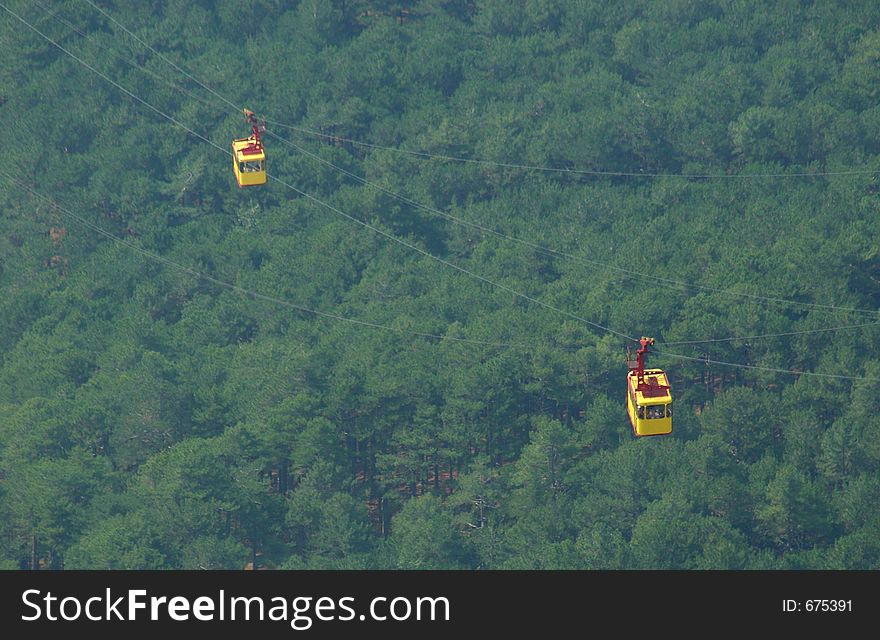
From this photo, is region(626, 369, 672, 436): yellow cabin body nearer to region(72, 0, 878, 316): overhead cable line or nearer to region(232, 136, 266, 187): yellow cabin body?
region(232, 136, 266, 187): yellow cabin body

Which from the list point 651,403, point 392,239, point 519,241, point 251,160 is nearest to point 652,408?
point 651,403

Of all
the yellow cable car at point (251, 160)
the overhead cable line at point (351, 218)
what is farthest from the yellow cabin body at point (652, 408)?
the overhead cable line at point (351, 218)

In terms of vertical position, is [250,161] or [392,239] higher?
[392,239]

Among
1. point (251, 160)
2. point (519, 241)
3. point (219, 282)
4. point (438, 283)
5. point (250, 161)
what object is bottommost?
point (250, 161)

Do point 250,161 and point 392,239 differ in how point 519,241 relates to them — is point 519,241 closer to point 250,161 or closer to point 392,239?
point 392,239

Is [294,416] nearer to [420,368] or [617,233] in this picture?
[420,368]

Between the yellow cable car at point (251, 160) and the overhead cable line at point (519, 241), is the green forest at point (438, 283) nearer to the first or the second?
the overhead cable line at point (519, 241)
